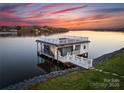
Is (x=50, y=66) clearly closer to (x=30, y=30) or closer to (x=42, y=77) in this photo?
(x=42, y=77)

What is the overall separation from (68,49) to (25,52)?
170 centimetres

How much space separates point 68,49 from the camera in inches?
311

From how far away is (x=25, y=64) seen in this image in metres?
6.76

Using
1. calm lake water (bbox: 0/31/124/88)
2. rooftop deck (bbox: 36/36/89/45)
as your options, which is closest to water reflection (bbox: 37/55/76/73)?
calm lake water (bbox: 0/31/124/88)

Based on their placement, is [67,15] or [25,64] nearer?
[67,15]

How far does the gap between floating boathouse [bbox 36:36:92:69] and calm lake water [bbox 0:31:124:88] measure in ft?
A: 0.83

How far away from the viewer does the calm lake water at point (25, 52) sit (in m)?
6.30

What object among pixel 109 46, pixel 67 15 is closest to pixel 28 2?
pixel 67 15

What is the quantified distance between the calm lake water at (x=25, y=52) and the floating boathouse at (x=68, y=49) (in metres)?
0.25

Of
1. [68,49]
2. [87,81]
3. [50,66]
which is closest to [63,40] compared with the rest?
[68,49]

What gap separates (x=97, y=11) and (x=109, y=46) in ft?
3.57

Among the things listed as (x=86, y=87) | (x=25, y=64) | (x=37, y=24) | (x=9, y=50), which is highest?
(x=37, y=24)

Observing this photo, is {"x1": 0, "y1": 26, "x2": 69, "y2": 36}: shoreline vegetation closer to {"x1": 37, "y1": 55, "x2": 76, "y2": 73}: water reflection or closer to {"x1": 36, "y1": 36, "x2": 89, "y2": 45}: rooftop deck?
{"x1": 36, "y1": 36, "x2": 89, "y2": 45}: rooftop deck

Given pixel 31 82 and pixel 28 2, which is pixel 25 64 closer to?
pixel 31 82
